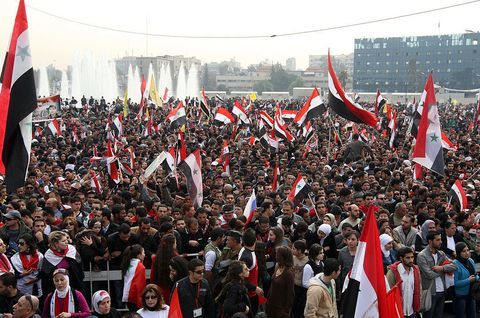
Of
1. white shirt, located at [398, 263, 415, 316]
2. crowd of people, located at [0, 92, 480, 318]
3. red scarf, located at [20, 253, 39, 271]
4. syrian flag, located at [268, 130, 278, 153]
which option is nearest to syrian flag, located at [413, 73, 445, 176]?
crowd of people, located at [0, 92, 480, 318]

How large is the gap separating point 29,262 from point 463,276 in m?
4.84

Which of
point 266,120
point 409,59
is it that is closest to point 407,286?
point 266,120

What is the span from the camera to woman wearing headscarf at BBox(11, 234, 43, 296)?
7.30 m

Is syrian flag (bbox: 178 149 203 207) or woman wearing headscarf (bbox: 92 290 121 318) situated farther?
syrian flag (bbox: 178 149 203 207)

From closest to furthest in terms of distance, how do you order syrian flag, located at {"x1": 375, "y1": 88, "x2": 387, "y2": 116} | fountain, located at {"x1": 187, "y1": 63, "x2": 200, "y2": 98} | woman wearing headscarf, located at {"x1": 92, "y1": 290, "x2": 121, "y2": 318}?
woman wearing headscarf, located at {"x1": 92, "y1": 290, "x2": 121, "y2": 318}
syrian flag, located at {"x1": 375, "y1": 88, "x2": 387, "y2": 116}
fountain, located at {"x1": 187, "y1": 63, "x2": 200, "y2": 98}

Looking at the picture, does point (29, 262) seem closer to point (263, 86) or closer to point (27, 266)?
point (27, 266)

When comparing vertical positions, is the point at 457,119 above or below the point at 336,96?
below

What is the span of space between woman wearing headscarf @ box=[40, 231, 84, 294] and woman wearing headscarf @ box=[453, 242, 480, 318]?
14.0 feet

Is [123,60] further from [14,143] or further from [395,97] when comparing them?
[14,143]

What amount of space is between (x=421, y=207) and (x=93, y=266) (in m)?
4.99

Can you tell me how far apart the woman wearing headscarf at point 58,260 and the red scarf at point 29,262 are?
8.2 inches

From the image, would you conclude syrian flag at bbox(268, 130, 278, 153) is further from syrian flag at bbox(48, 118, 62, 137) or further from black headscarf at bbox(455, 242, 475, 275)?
black headscarf at bbox(455, 242, 475, 275)

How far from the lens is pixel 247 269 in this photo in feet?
21.7

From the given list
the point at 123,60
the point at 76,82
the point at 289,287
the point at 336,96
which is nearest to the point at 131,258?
the point at 289,287
